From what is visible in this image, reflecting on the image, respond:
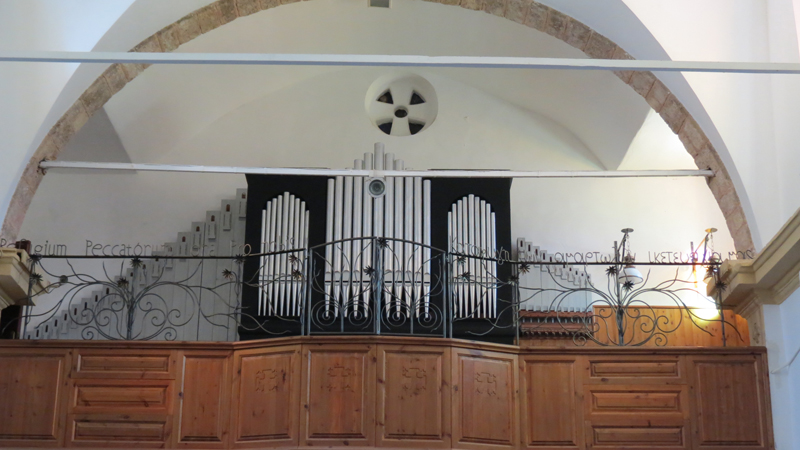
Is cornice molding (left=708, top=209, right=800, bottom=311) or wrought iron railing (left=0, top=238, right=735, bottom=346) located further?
wrought iron railing (left=0, top=238, right=735, bottom=346)

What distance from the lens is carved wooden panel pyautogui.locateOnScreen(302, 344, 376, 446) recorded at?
28.7ft

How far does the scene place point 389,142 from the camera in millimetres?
13414

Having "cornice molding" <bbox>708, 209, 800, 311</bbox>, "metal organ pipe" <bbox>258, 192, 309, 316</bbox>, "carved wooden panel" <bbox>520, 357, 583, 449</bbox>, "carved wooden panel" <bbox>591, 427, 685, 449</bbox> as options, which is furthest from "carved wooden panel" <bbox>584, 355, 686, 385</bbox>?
"metal organ pipe" <bbox>258, 192, 309, 316</bbox>

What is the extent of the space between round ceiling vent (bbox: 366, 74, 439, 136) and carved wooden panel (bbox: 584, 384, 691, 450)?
17.7 feet

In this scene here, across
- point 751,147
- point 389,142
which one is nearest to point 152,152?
point 389,142

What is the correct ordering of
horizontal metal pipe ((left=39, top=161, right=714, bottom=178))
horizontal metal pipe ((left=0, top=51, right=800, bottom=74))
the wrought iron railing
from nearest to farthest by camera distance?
1. horizontal metal pipe ((left=0, top=51, right=800, bottom=74))
2. the wrought iron railing
3. horizontal metal pipe ((left=39, top=161, right=714, bottom=178))

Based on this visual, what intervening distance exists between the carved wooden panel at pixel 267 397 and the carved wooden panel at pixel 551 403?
2.03 m

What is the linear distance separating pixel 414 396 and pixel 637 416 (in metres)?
2.01

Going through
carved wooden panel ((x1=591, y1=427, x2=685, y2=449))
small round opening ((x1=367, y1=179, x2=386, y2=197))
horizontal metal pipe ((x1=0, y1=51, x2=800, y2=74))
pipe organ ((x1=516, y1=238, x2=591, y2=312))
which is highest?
small round opening ((x1=367, y1=179, x2=386, y2=197))

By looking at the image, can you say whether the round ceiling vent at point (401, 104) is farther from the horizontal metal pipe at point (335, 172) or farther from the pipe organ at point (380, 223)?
the horizontal metal pipe at point (335, 172)

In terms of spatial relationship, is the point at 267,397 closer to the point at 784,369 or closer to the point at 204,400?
the point at 204,400

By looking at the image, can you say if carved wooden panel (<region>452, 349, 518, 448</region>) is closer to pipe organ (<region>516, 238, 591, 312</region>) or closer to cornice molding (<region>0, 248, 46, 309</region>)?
pipe organ (<region>516, 238, 591, 312</region>)

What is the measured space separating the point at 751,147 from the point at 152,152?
7.30 meters

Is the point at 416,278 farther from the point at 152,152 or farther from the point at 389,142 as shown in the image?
the point at 152,152
